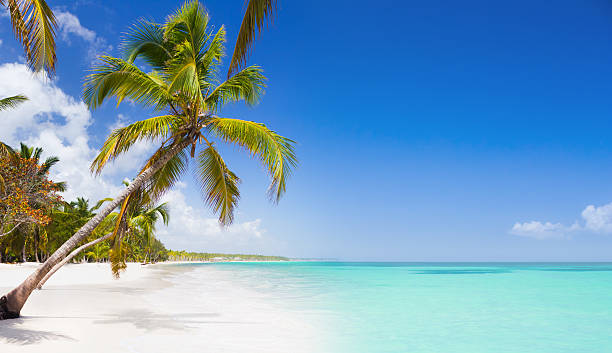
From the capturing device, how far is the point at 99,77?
20.9ft

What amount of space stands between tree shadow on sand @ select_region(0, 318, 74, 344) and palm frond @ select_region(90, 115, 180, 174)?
2.40 metres

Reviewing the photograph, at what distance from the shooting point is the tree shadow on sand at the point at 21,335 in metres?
4.65

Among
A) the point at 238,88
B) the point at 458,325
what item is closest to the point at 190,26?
the point at 238,88

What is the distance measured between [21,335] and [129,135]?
298 centimetres

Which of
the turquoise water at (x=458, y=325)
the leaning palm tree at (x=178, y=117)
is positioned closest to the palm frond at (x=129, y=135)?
the leaning palm tree at (x=178, y=117)

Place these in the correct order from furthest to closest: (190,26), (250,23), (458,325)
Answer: (458,325) < (190,26) < (250,23)

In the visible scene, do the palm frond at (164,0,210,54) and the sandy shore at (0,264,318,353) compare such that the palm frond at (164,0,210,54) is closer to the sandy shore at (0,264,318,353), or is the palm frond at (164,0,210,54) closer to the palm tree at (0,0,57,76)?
the palm tree at (0,0,57,76)

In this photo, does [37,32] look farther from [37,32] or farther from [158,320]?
[158,320]

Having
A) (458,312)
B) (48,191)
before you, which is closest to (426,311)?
(458,312)

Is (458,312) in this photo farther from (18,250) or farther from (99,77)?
(18,250)

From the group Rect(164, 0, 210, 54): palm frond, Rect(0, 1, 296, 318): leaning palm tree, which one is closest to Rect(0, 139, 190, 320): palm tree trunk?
Rect(0, 1, 296, 318): leaning palm tree

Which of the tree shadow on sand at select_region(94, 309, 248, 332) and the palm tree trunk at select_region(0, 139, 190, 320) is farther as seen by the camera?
the tree shadow on sand at select_region(94, 309, 248, 332)

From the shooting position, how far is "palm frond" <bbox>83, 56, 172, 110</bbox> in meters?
6.32

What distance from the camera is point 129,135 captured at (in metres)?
6.02
